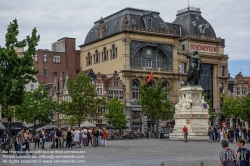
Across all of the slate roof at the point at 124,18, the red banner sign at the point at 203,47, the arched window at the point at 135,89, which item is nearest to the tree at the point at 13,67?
the slate roof at the point at 124,18

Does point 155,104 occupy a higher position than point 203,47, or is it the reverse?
point 203,47

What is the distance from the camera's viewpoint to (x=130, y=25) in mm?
89688

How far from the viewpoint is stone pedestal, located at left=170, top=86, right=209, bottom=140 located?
49000 millimetres

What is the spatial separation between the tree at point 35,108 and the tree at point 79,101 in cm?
→ 281

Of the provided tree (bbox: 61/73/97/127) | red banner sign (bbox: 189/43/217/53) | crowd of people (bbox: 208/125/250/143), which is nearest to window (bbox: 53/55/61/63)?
red banner sign (bbox: 189/43/217/53)

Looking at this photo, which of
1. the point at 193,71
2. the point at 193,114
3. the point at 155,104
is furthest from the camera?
the point at 155,104

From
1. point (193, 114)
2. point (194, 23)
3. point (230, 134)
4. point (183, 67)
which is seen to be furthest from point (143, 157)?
point (194, 23)

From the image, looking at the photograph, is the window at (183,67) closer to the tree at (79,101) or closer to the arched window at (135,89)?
the arched window at (135,89)

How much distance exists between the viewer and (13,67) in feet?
122

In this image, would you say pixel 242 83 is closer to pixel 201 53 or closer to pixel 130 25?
pixel 201 53

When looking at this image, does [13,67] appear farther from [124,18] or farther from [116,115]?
[124,18]

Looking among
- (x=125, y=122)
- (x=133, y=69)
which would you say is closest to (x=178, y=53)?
(x=133, y=69)

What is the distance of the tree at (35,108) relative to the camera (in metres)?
71.6

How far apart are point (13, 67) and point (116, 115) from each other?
135 ft
